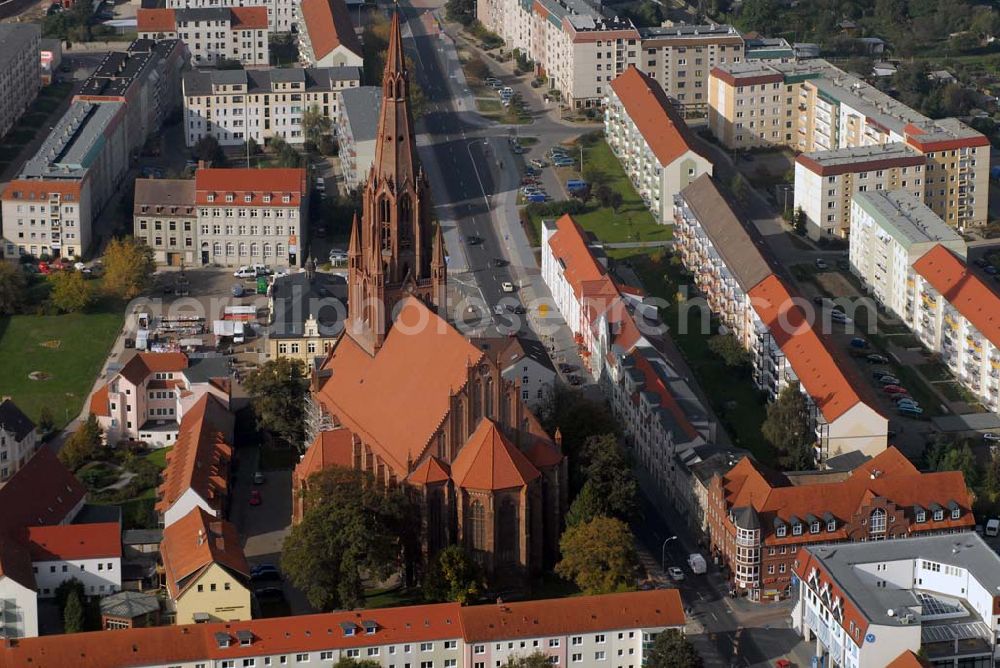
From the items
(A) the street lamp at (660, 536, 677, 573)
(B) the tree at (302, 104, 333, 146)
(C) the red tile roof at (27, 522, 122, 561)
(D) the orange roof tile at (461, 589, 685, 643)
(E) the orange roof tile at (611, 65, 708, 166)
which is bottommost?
(A) the street lamp at (660, 536, 677, 573)

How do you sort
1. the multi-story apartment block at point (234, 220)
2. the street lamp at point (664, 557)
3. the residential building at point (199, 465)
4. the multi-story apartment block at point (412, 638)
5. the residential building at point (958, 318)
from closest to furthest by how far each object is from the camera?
the multi-story apartment block at point (412, 638)
the street lamp at point (664, 557)
the residential building at point (199, 465)
the residential building at point (958, 318)
the multi-story apartment block at point (234, 220)

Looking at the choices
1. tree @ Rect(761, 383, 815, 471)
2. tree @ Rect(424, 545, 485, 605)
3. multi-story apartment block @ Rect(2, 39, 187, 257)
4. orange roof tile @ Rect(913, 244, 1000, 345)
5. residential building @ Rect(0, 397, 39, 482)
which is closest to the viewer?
tree @ Rect(424, 545, 485, 605)

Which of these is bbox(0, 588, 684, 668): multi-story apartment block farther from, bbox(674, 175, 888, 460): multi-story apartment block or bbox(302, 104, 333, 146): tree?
bbox(302, 104, 333, 146): tree

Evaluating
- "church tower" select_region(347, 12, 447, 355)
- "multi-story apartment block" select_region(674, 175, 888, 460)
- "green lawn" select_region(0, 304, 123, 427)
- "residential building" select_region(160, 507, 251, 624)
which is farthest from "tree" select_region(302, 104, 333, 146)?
"residential building" select_region(160, 507, 251, 624)

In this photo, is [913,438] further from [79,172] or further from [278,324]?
[79,172]

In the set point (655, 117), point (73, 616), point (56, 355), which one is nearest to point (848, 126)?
point (655, 117)

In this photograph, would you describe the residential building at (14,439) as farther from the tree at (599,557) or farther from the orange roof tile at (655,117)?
the orange roof tile at (655,117)

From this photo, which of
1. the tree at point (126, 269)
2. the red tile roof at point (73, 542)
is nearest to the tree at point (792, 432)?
the red tile roof at point (73, 542)
